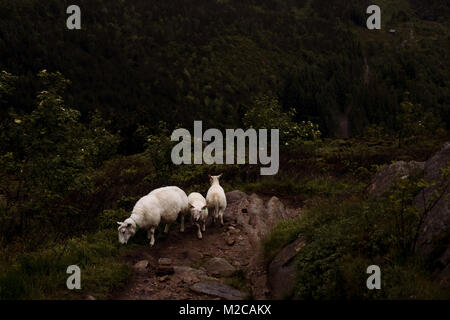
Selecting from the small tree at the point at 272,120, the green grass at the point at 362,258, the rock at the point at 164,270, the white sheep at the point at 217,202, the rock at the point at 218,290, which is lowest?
the rock at the point at 218,290

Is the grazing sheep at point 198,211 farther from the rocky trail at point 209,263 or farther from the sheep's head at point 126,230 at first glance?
the sheep's head at point 126,230

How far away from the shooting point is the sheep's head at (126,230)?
7.86 m

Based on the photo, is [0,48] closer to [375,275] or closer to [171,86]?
[171,86]

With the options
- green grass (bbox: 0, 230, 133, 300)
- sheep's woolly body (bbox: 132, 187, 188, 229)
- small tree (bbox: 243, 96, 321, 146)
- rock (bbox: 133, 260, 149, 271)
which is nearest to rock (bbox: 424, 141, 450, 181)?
sheep's woolly body (bbox: 132, 187, 188, 229)

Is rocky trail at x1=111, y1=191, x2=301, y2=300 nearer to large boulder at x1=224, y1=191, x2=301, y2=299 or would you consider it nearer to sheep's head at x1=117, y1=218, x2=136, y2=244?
large boulder at x1=224, y1=191, x2=301, y2=299

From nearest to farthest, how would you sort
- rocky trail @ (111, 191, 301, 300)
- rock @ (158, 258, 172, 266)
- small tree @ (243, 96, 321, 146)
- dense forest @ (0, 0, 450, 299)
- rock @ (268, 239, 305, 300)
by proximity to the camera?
rock @ (268, 239, 305, 300)
rocky trail @ (111, 191, 301, 300)
rock @ (158, 258, 172, 266)
dense forest @ (0, 0, 450, 299)
small tree @ (243, 96, 321, 146)

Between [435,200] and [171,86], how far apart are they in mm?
80325

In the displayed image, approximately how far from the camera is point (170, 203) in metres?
8.95

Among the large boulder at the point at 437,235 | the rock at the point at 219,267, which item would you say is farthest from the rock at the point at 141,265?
the large boulder at the point at 437,235

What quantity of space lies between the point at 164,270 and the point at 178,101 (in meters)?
74.9

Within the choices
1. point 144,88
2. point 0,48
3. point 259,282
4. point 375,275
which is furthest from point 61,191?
point 0,48

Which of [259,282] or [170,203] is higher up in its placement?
[170,203]

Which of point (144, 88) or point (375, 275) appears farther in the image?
point (144, 88)

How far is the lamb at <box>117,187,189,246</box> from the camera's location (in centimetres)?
796
